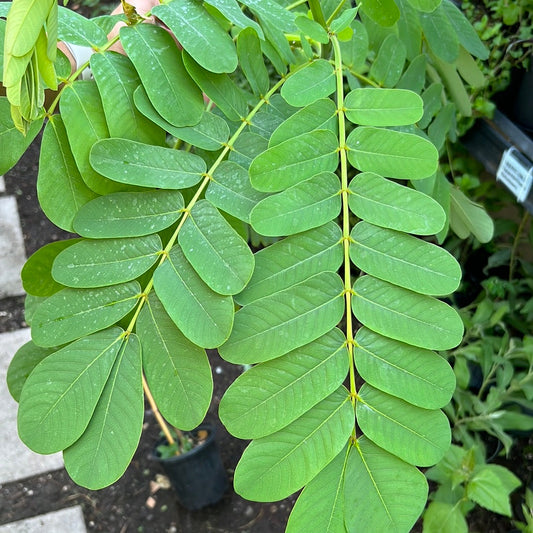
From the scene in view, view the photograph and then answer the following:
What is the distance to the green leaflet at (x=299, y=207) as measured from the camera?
62 centimetres

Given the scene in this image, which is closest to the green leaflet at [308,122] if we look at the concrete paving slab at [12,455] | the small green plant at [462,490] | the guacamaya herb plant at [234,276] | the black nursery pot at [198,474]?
the guacamaya herb plant at [234,276]

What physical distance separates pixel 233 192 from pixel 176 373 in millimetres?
212

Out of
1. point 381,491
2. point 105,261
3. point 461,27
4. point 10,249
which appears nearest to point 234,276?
point 105,261

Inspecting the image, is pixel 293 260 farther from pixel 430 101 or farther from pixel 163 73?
pixel 430 101

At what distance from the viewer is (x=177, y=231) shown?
25.6 inches

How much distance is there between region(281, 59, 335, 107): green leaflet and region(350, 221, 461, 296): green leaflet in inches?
6.7

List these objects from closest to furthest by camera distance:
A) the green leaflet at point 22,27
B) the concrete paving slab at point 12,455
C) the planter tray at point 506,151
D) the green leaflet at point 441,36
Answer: the green leaflet at point 22,27 < the green leaflet at point 441,36 < the planter tray at point 506,151 < the concrete paving slab at point 12,455

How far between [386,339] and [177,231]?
25 centimetres

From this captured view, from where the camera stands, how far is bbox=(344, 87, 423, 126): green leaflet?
0.69 m

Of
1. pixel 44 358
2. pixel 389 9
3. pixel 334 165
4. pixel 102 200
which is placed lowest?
pixel 44 358

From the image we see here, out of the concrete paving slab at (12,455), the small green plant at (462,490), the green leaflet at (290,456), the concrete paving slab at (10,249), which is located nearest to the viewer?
the green leaflet at (290,456)

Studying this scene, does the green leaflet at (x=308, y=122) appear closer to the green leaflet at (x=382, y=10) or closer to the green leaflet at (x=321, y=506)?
the green leaflet at (x=382, y=10)

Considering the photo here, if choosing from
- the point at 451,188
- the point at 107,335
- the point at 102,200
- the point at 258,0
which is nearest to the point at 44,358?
the point at 107,335

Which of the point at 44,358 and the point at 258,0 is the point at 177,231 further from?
the point at 258,0
